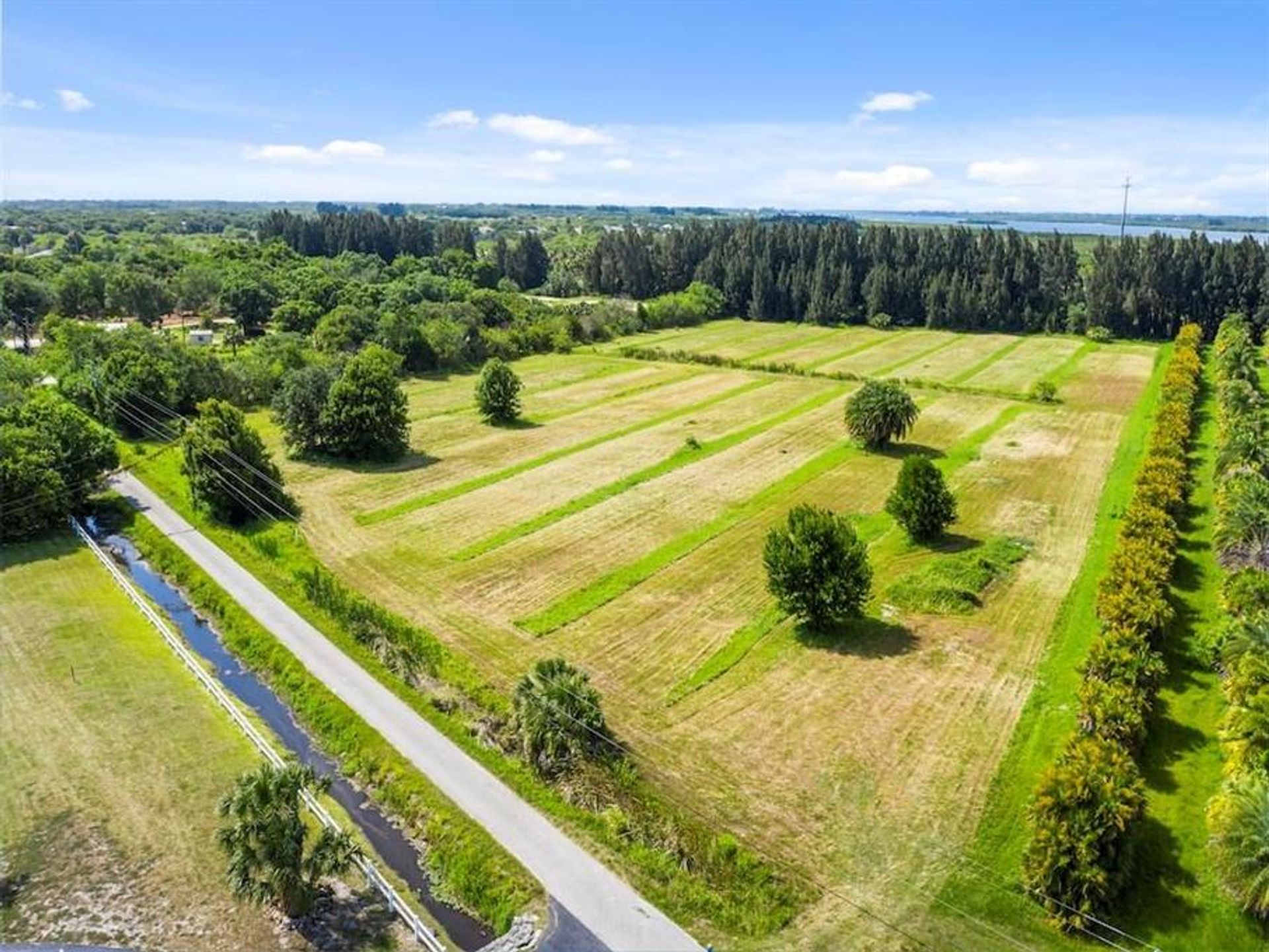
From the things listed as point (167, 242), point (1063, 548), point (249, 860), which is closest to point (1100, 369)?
point (1063, 548)

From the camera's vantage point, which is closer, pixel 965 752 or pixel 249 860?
pixel 249 860

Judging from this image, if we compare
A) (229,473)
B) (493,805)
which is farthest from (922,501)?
(229,473)

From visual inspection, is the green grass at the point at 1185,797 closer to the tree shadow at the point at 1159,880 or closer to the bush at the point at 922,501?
the tree shadow at the point at 1159,880

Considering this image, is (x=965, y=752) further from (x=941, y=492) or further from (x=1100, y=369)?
(x=1100, y=369)

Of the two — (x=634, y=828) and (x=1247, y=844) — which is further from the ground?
(x=1247, y=844)

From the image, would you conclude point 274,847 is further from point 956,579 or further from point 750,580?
point 956,579
